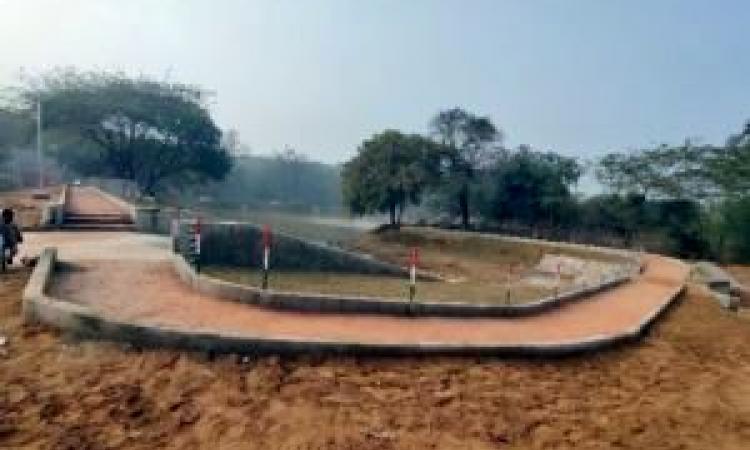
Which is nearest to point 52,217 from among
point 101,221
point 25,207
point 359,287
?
point 101,221

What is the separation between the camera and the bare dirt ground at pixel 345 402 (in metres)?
7.16

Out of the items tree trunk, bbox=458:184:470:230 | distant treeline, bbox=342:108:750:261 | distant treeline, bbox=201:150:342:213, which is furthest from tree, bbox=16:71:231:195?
distant treeline, bbox=201:150:342:213

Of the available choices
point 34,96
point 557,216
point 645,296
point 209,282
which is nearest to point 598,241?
point 557,216

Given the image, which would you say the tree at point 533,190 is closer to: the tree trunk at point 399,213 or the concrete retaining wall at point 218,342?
the tree trunk at point 399,213

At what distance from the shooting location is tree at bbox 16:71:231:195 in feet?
145

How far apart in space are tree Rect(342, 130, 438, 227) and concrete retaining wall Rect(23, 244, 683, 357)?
34.6m

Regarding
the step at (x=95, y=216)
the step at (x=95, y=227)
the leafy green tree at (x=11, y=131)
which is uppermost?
the leafy green tree at (x=11, y=131)

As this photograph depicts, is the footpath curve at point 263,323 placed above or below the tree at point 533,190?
below

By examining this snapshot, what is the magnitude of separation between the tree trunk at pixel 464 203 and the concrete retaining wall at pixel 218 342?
35.9 metres

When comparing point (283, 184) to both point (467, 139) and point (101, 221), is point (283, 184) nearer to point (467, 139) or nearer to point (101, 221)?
point (467, 139)

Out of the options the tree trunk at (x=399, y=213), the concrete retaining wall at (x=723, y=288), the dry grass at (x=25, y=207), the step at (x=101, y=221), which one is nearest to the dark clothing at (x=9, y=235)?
the dry grass at (x=25, y=207)

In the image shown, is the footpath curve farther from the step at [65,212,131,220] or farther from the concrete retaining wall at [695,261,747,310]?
the step at [65,212,131,220]

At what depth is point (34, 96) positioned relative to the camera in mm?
45500

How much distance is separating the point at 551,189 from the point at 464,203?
603 cm
